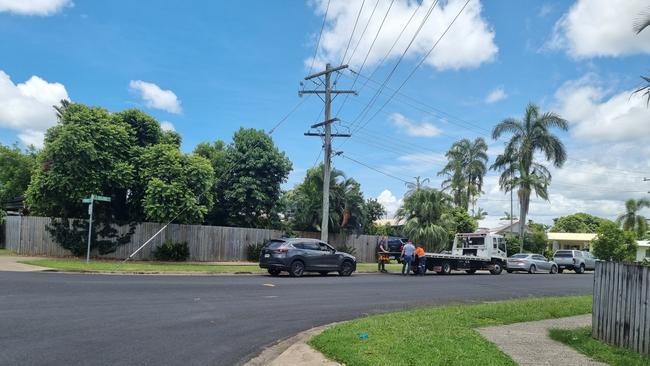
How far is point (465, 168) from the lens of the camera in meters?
51.4

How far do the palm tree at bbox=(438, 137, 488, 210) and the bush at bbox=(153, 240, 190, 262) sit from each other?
30061 mm

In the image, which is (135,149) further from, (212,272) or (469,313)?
(469,313)

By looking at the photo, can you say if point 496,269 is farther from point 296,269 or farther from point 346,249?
point 296,269

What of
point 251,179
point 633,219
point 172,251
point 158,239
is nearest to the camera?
point 172,251

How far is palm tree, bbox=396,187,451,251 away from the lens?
34.8 m

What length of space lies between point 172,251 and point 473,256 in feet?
51.8

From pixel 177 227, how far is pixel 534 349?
74.5 feet

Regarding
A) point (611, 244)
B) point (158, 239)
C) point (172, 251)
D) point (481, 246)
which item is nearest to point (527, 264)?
point (481, 246)

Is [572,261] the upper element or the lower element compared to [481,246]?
lower

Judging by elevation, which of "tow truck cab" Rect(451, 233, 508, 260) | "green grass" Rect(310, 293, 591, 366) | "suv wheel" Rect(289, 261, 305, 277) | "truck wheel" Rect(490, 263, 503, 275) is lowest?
"truck wheel" Rect(490, 263, 503, 275)

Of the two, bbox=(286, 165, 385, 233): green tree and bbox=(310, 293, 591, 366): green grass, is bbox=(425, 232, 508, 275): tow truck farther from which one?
bbox=(310, 293, 591, 366): green grass

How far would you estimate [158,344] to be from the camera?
808 centimetres

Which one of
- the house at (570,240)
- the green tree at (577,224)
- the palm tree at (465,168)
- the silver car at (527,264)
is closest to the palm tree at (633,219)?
the house at (570,240)

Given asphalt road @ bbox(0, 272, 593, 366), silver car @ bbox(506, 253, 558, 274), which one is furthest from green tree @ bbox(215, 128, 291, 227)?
silver car @ bbox(506, 253, 558, 274)
